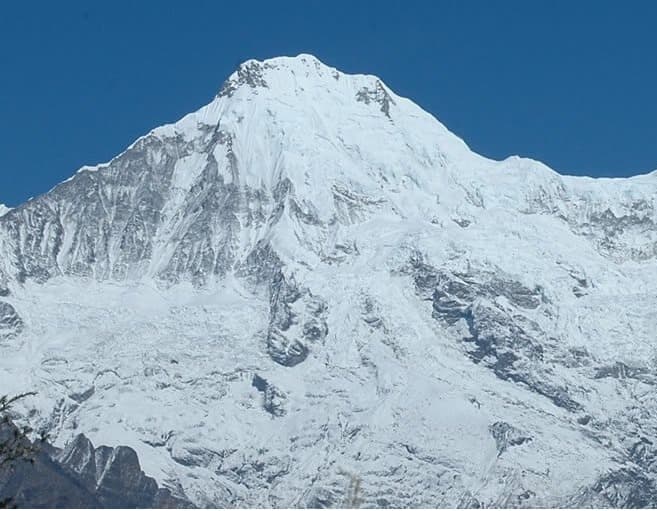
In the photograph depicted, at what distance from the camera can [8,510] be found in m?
18.2

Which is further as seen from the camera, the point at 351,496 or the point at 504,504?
the point at 504,504

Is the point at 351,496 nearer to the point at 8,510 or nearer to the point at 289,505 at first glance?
the point at 8,510

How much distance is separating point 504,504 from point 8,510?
183369 millimetres

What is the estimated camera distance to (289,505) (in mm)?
199750

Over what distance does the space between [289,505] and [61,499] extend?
22887 millimetres

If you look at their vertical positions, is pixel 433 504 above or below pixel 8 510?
above

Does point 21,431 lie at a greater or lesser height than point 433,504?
lesser

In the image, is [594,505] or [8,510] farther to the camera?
[594,505]

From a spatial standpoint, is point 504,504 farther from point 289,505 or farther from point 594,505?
point 289,505

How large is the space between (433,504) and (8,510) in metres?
182

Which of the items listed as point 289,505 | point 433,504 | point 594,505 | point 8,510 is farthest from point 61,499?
point 8,510

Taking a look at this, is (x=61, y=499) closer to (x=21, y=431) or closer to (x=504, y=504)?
(x=504, y=504)

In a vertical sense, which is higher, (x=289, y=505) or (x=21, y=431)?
(x=289, y=505)

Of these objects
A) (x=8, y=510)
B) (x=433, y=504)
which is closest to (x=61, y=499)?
(x=433, y=504)
